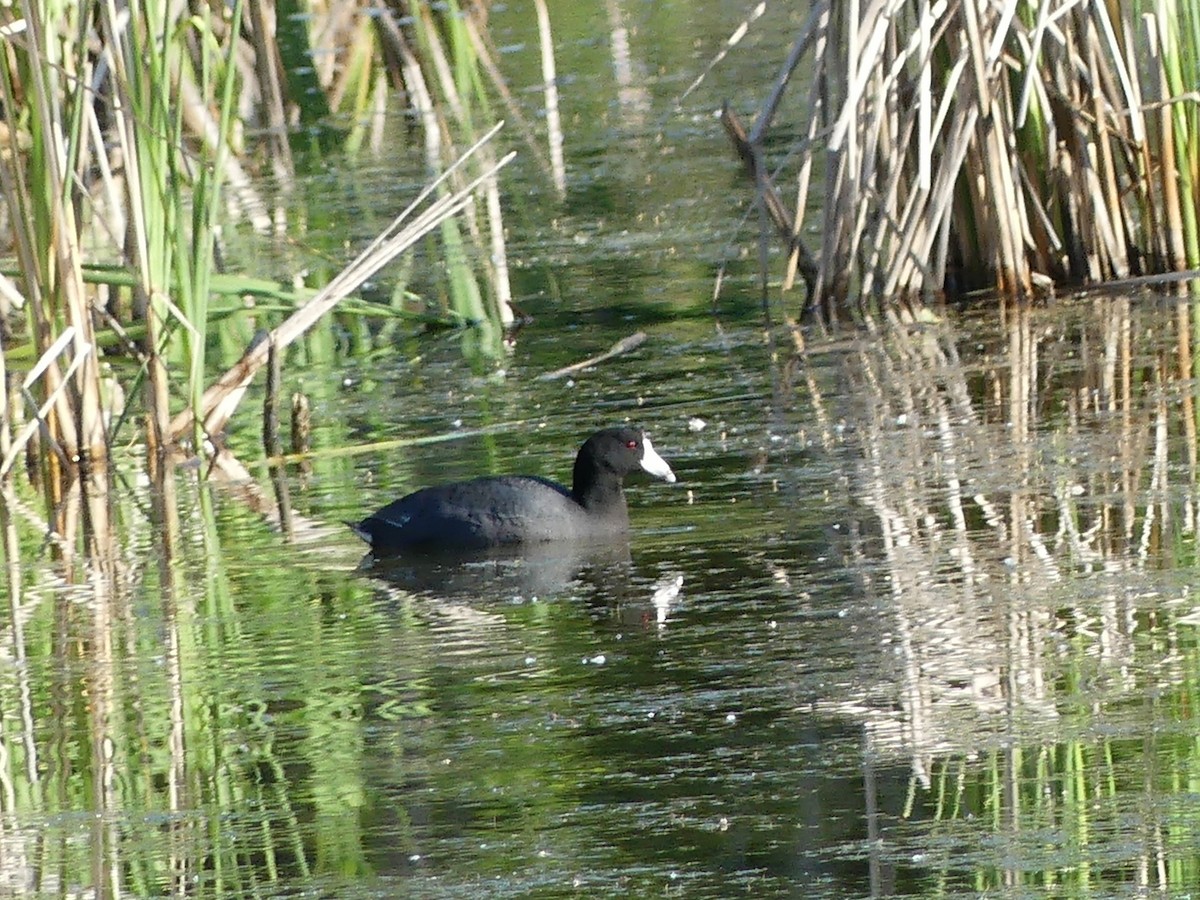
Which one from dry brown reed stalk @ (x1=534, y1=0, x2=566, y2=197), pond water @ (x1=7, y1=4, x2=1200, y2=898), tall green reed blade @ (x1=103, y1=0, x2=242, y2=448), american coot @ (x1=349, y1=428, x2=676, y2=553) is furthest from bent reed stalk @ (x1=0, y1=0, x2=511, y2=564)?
dry brown reed stalk @ (x1=534, y1=0, x2=566, y2=197)

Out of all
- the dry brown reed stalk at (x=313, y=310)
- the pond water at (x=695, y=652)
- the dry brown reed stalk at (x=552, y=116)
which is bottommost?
the pond water at (x=695, y=652)

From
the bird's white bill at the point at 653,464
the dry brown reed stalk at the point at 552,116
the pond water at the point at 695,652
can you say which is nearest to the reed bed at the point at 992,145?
Answer: the pond water at the point at 695,652

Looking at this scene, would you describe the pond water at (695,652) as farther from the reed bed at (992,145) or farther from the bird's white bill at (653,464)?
the reed bed at (992,145)

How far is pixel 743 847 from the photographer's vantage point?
4.32 meters

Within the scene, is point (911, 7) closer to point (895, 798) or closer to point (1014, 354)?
point (1014, 354)

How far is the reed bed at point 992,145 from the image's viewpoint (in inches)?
380

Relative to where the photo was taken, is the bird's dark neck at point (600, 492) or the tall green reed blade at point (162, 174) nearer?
the bird's dark neck at point (600, 492)

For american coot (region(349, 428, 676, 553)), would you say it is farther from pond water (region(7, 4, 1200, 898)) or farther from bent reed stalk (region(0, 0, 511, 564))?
Answer: bent reed stalk (region(0, 0, 511, 564))

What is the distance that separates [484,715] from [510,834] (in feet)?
3.04

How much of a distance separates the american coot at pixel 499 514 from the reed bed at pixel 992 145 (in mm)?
2453

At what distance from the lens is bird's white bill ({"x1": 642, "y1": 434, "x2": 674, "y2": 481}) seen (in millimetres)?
7676

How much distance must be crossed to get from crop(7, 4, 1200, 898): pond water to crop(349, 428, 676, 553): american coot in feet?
0.34

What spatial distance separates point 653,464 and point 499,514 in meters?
0.62

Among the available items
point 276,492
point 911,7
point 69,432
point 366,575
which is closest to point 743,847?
point 366,575
